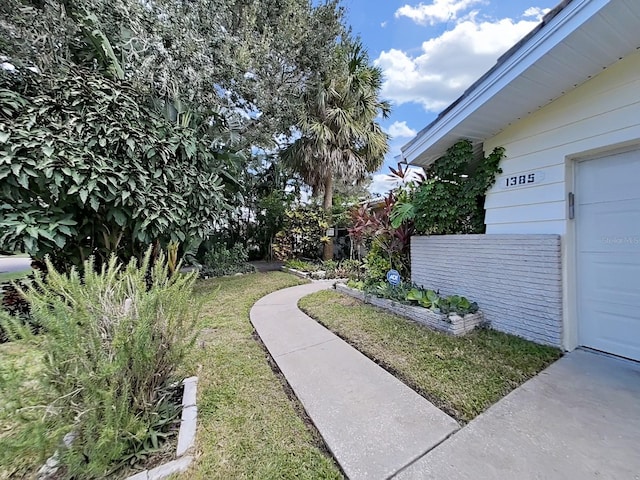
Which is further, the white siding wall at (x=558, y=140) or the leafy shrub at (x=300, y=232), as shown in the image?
the leafy shrub at (x=300, y=232)

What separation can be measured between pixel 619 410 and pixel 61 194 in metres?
6.55

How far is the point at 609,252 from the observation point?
292 cm

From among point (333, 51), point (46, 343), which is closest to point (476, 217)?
point (46, 343)

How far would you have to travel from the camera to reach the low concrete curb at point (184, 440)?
1.59 metres

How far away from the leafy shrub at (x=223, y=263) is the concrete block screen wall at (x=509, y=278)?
263 inches

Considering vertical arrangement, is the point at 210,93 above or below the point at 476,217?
above

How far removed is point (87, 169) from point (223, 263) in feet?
18.7

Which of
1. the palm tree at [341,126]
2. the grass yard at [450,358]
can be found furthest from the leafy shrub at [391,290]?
the palm tree at [341,126]

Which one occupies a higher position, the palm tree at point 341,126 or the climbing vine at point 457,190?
the palm tree at point 341,126

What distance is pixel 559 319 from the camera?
120 inches

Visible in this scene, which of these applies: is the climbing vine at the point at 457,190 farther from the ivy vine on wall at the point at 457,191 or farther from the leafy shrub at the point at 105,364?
the leafy shrub at the point at 105,364

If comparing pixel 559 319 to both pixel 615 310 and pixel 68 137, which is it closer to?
pixel 615 310

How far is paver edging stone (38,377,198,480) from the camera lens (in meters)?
1.57

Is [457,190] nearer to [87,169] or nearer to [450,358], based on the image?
[450,358]
